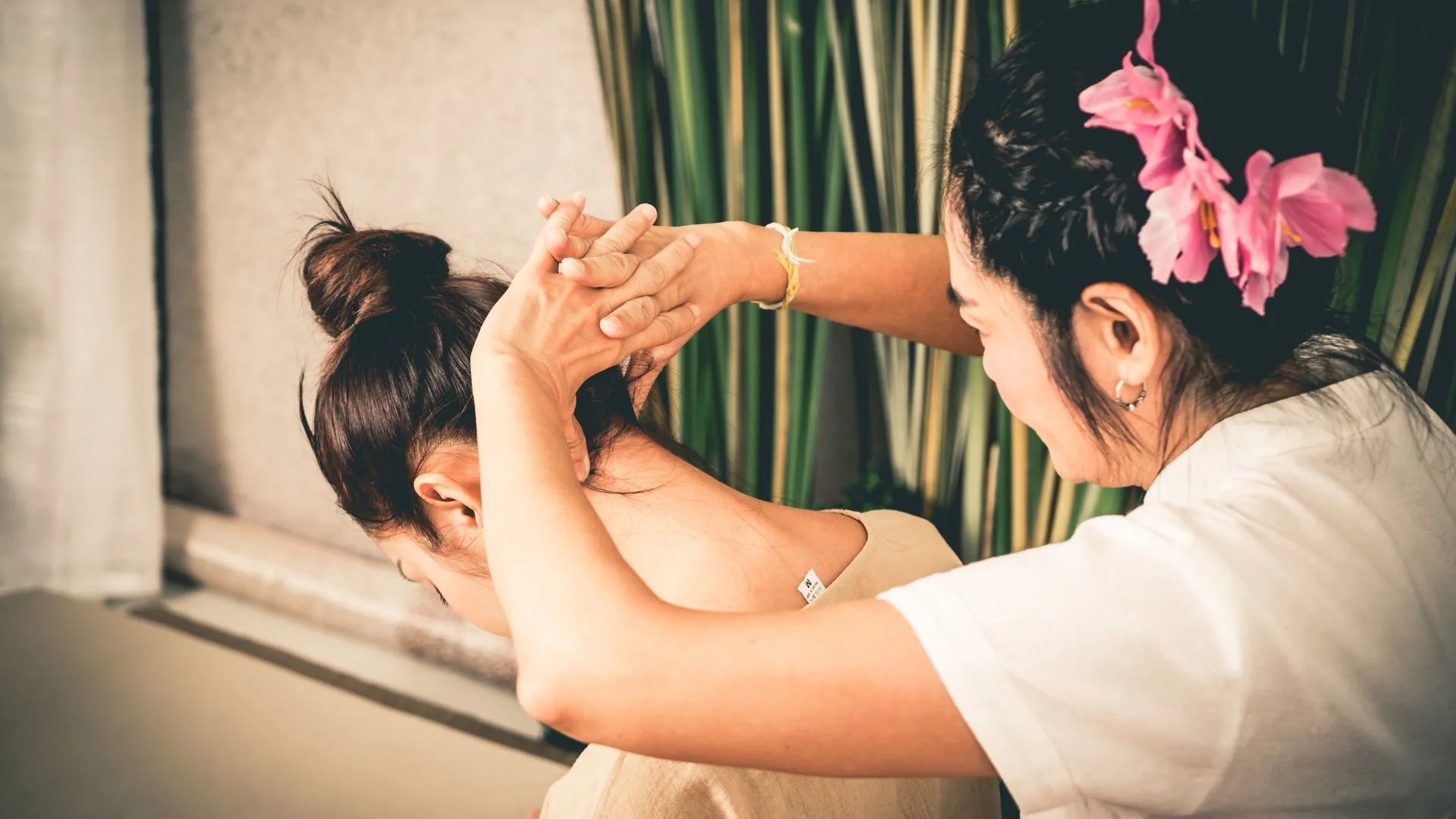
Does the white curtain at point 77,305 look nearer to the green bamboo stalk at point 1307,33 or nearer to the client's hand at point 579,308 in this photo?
the client's hand at point 579,308

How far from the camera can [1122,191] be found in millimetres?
689

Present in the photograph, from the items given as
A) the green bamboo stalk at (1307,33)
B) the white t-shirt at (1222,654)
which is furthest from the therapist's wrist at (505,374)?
the green bamboo stalk at (1307,33)

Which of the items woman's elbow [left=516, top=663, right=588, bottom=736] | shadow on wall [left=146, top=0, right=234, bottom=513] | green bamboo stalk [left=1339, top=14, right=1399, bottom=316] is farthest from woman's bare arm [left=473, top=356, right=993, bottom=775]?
shadow on wall [left=146, top=0, right=234, bottom=513]

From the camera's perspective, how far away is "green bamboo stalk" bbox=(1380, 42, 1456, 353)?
3.31ft

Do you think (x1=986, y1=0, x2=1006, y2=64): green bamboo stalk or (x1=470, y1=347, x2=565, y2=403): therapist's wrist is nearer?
(x1=470, y1=347, x2=565, y2=403): therapist's wrist

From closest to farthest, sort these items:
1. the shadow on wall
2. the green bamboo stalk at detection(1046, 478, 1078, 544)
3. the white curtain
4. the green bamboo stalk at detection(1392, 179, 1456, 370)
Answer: the green bamboo stalk at detection(1392, 179, 1456, 370), the green bamboo stalk at detection(1046, 478, 1078, 544), the white curtain, the shadow on wall

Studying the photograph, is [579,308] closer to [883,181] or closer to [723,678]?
[723,678]

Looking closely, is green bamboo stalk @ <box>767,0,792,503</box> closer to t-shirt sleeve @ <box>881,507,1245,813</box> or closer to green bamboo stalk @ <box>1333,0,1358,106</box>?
green bamboo stalk @ <box>1333,0,1358,106</box>

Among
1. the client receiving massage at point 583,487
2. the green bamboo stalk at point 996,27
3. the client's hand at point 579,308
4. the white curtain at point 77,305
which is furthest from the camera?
the white curtain at point 77,305

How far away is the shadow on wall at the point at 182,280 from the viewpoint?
2.42 meters

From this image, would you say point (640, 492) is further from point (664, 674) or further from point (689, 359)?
point (689, 359)

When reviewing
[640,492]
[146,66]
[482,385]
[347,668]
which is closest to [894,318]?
[640,492]

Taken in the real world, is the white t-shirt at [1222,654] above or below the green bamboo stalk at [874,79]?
below

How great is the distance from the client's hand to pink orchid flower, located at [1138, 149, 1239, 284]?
18.3 inches
